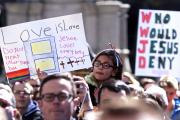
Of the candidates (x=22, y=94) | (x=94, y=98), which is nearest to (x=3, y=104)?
(x=94, y=98)

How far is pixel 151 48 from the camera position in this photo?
11.4 metres

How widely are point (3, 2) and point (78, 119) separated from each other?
75.0ft

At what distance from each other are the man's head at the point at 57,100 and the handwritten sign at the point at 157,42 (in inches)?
219

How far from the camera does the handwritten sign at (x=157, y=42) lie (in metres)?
10.8

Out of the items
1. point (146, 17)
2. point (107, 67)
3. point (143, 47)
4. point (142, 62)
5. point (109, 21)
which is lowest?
point (109, 21)

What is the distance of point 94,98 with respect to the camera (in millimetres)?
6758

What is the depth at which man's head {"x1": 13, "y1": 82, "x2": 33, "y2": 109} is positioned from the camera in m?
7.97

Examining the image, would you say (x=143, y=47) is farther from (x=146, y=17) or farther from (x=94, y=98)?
(x=94, y=98)

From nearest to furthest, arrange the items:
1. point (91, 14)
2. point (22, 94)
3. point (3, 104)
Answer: point (3, 104) → point (22, 94) → point (91, 14)

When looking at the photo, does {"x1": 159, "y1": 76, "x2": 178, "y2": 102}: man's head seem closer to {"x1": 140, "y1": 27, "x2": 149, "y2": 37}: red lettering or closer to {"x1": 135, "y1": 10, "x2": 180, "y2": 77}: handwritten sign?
{"x1": 135, "y1": 10, "x2": 180, "y2": 77}: handwritten sign

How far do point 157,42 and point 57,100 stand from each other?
21.1 ft

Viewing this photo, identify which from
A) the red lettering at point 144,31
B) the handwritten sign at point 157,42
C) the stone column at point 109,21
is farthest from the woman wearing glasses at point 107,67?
the stone column at point 109,21

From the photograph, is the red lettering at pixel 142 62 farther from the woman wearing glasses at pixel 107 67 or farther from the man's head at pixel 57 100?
the man's head at pixel 57 100

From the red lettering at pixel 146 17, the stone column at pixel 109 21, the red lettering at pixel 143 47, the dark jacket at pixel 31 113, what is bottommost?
the stone column at pixel 109 21
